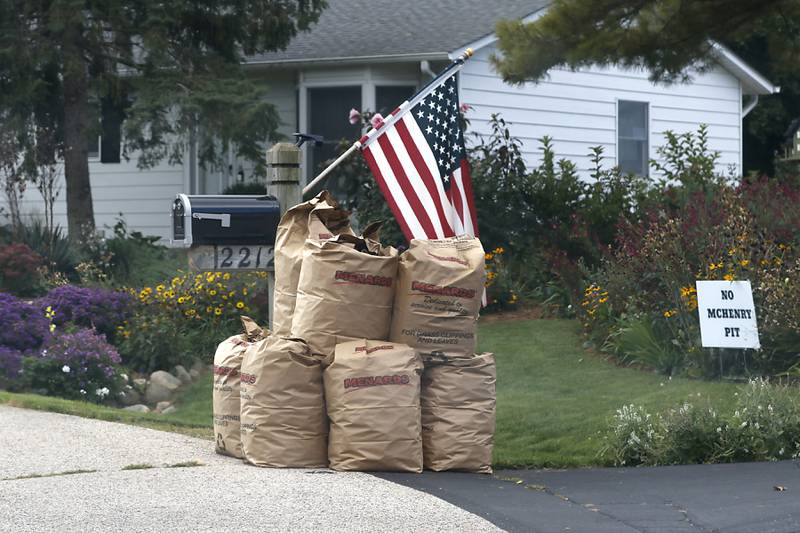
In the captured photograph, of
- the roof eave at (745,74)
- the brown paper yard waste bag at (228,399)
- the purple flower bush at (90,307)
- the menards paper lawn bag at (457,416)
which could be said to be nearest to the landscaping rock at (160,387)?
the purple flower bush at (90,307)

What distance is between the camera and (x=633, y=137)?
21.6 metres

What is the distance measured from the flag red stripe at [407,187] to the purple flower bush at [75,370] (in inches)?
162

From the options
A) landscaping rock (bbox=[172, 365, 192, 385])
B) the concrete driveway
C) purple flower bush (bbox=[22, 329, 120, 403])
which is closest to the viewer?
the concrete driveway

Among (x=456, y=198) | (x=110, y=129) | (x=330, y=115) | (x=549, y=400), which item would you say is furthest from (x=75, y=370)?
(x=110, y=129)

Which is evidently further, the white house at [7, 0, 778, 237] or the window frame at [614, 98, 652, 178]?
the window frame at [614, 98, 652, 178]

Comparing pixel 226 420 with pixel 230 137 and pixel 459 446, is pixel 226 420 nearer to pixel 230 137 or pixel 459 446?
pixel 459 446

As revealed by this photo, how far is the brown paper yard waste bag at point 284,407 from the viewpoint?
296 inches

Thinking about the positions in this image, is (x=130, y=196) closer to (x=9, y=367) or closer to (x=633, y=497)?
(x=9, y=367)

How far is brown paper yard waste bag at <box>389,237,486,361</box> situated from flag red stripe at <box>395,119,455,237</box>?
124 centimetres

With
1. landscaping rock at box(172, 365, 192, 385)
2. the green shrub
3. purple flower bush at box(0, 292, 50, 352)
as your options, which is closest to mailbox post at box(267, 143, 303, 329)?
landscaping rock at box(172, 365, 192, 385)

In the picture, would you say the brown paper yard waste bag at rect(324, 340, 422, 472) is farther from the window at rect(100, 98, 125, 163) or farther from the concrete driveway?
the window at rect(100, 98, 125, 163)

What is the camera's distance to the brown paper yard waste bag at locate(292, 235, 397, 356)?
25.1ft

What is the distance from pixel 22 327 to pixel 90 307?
125 cm

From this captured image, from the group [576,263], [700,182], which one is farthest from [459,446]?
[700,182]
